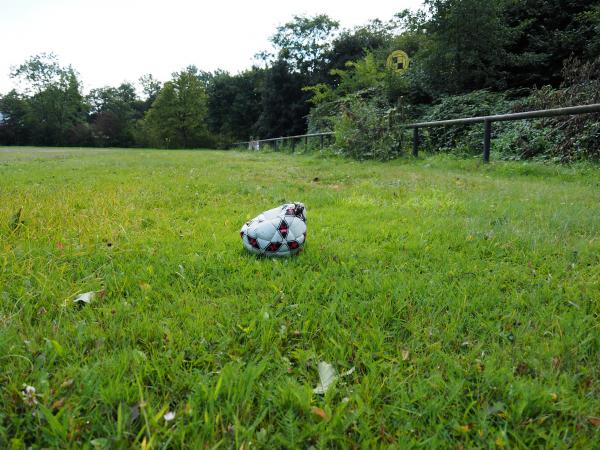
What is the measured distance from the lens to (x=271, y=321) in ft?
4.75

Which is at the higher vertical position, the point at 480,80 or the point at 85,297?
the point at 480,80

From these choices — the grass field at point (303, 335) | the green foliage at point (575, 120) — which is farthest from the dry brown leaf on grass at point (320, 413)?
the green foliage at point (575, 120)

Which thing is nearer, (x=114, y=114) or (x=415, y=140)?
(x=415, y=140)

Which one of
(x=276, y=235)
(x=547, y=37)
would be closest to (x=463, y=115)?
(x=547, y=37)

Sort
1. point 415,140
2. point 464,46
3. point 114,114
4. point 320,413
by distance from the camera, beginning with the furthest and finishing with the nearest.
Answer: point 114,114
point 464,46
point 415,140
point 320,413

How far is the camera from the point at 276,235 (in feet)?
6.97

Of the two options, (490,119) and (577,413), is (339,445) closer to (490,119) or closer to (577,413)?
(577,413)

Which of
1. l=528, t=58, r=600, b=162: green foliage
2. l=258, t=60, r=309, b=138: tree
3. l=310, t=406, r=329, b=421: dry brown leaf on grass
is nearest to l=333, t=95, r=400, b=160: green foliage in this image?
l=528, t=58, r=600, b=162: green foliage

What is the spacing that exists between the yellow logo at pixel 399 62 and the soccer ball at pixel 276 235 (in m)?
11.5

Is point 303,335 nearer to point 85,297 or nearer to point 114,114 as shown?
point 85,297

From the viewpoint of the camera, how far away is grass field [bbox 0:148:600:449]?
0.98m

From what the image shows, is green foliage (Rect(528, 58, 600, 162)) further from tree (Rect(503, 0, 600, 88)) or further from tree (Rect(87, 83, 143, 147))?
tree (Rect(87, 83, 143, 147))

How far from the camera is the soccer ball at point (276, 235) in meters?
2.12

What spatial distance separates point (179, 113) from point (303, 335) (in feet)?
133
